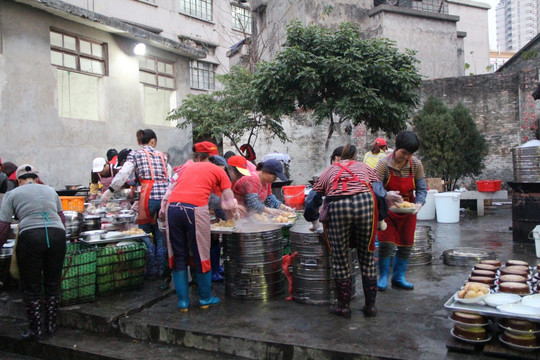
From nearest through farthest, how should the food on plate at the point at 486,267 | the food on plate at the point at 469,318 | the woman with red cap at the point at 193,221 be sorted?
1. the food on plate at the point at 469,318
2. the woman with red cap at the point at 193,221
3. the food on plate at the point at 486,267

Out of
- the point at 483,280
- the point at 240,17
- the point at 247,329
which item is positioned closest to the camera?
the point at 247,329

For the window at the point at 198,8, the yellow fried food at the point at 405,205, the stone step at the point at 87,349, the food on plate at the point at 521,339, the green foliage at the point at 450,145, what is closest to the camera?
Answer: the food on plate at the point at 521,339

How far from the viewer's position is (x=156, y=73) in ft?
49.3

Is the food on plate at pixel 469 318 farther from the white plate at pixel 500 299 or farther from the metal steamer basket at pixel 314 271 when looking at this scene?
the metal steamer basket at pixel 314 271

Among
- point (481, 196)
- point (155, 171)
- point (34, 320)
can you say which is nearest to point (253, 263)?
point (155, 171)

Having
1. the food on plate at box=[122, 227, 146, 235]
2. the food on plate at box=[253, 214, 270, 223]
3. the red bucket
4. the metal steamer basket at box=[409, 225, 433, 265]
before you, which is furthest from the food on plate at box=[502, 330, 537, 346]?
the red bucket

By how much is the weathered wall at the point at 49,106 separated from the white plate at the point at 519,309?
10995 millimetres

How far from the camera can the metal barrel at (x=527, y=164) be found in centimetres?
776

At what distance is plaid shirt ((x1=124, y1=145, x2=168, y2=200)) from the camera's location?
6203 mm

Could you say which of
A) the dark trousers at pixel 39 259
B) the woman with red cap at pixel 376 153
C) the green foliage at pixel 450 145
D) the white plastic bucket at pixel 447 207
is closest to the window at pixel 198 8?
the green foliage at pixel 450 145

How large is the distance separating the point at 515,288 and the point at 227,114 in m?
12.3

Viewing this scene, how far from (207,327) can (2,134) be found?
8.76m

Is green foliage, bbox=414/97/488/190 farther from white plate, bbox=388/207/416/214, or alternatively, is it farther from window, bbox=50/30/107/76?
window, bbox=50/30/107/76

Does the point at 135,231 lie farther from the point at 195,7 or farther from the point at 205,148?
the point at 195,7
